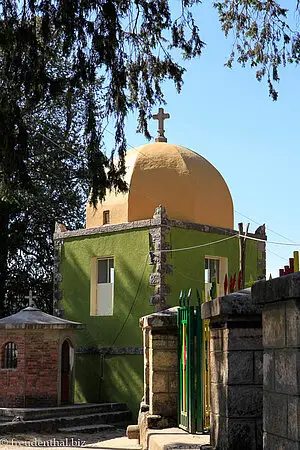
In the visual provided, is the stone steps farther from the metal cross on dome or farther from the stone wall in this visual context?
the metal cross on dome

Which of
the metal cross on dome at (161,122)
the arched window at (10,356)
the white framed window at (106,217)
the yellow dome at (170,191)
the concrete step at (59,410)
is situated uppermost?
the metal cross on dome at (161,122)

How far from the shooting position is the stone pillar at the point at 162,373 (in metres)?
9.11

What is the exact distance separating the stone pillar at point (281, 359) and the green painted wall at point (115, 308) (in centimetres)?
1461

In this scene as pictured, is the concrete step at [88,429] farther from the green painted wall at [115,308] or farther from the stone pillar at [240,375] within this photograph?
the stone pillar at [240,375]

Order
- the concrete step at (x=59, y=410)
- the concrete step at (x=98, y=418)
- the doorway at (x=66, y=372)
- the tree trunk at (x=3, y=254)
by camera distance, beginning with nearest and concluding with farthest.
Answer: the concrete step at (x=59, y=410)
the concrete step at (x=98, y=418)
the doorway at (x=66, y=372)
the tree trunk at (x=3, y=254)

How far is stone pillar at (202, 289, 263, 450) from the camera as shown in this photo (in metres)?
5.41

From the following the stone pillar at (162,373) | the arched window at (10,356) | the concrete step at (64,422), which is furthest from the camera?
the arched window at (10,356)

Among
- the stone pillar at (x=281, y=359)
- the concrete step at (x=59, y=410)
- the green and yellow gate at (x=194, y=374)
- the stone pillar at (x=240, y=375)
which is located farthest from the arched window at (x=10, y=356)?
the stone pillar at (x=281, y=359)

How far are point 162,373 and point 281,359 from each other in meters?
5.60

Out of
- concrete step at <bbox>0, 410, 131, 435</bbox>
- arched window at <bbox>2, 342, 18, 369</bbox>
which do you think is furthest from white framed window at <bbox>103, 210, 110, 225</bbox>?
concrete step at <bbox>0, 410, 131, 435</bbox>

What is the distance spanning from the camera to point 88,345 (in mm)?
20234

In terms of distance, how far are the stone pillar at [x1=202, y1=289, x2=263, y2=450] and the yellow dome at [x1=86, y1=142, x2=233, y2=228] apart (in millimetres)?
13682

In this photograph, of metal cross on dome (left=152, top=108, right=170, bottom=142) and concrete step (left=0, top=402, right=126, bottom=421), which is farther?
metal cross on dome (left=152, top=108, right=170, bottom=142)

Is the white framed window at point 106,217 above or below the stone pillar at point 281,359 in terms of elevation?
above
